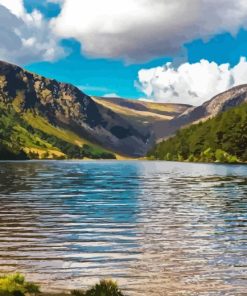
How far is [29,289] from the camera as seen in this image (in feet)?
63.9

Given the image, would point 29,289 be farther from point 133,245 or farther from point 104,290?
point 133,245

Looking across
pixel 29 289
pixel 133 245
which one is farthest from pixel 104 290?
pixel 133 245

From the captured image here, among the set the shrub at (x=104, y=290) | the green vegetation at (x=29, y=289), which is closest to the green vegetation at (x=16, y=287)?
the green vegetation at (x=29, y=289)

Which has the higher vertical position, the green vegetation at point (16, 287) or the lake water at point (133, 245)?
the green vegetation at point (16, 287)

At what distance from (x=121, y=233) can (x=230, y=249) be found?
9.44 metres

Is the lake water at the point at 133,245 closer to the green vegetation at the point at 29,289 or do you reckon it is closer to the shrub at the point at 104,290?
the green vegetation at the point at 29,289

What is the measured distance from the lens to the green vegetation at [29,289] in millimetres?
18000

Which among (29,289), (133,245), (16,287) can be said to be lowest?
(133,245)

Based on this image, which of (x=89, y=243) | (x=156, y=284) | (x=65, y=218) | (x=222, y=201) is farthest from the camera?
(x=222, y=201)

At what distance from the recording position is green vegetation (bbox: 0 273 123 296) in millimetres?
18000

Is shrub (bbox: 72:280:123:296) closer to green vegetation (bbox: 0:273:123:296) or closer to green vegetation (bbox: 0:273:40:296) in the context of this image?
green vegetation (bbox: 0:273:123:296)

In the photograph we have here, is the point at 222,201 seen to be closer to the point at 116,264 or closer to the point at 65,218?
the point at 65,218

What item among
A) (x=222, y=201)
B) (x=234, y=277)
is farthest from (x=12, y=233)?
(x=222, y=201)

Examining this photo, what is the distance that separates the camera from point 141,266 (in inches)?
1032
